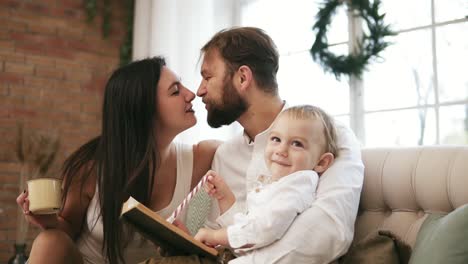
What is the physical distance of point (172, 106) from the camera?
2.43m

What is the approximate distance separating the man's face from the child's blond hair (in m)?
0.52

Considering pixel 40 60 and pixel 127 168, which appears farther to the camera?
pixel 40 60

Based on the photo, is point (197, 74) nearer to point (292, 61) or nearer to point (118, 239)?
point (292, 61)

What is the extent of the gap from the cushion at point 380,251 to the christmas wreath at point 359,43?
1.93 meters

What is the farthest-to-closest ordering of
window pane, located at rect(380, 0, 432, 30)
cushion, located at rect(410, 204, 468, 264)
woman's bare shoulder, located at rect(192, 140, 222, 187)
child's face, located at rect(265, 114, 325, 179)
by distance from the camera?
window pane, located at rect(380, 0, 432, 30), woman's bare shoulder, located at rect(192, 140, 222, 187), child's face, located at rect(265, 114, 325, 179), cushion, located at rect(410, 204, 468, 264)

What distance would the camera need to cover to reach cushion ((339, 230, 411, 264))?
5.40 feet

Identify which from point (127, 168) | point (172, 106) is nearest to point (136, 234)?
point (127, 168)

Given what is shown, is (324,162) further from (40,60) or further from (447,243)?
(40,60)

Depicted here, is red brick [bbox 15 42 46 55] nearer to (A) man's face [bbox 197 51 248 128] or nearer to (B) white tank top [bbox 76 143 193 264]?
(B) white tank top [bbox 76 143 193 264]

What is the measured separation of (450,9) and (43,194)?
248 centimetres

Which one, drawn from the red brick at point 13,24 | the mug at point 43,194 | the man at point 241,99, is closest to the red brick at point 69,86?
the red brick at point 13,24

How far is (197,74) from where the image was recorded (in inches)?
160

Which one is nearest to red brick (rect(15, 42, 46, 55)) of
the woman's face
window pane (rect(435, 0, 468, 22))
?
the woman's face

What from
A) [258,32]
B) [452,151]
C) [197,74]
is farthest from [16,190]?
[452,151]
